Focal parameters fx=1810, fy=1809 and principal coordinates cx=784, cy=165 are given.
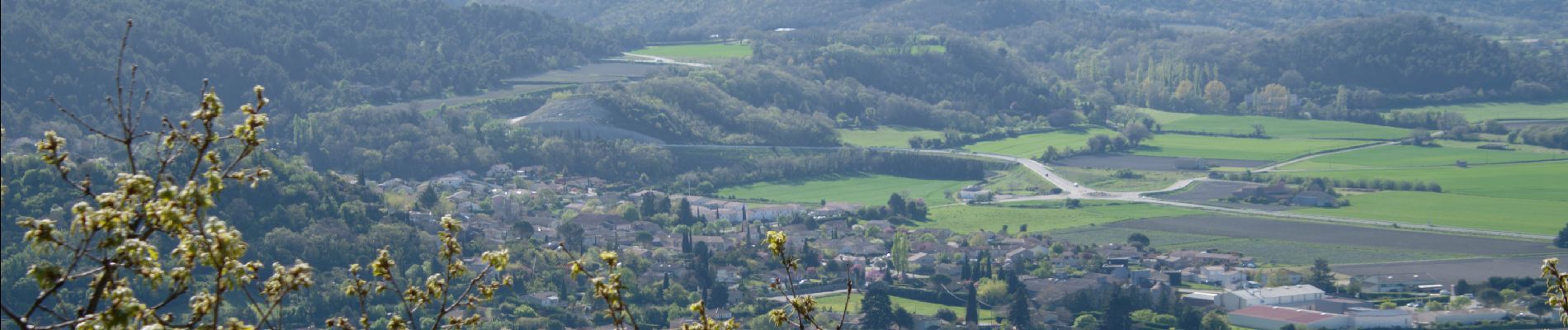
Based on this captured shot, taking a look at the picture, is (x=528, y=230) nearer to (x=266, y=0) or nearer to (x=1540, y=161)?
(x=266, y=0)

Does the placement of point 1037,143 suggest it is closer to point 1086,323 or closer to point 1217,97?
point 1217,97

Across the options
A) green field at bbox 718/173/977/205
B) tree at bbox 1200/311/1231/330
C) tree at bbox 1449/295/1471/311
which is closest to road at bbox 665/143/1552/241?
green field at bbox 718/173/977/205

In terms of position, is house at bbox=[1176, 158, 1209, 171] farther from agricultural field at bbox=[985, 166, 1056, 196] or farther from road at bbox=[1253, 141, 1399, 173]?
agricultural field at bbox=[985, 166, 1056, 196]

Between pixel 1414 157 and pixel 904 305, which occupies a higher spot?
Answer: pixel 1414 157

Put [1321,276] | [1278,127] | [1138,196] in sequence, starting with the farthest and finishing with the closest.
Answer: [1278,127] < [1138,196] < [1321,276]

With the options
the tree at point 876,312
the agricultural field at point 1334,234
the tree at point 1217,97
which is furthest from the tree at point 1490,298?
the tree at point 1217,97

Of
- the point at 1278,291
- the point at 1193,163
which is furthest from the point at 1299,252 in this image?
the point at 1193,163

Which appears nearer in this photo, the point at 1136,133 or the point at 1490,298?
the point at 1490,298
